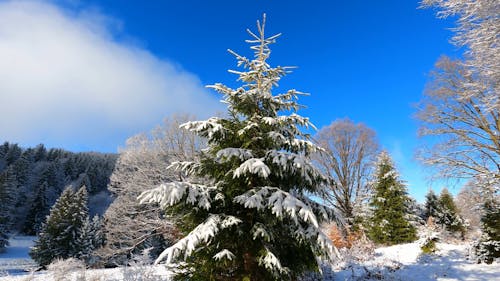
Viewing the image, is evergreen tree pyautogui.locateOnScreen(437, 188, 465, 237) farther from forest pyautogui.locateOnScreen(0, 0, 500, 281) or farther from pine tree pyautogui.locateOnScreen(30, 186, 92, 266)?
pine tree pyautogui.locateOnScreen(30, 186, 92, 266)

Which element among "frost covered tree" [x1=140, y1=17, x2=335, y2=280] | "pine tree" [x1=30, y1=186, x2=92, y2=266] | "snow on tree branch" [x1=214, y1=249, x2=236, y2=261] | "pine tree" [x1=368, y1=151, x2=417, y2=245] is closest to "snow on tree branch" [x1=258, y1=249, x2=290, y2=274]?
"frost covered tree" [x1=140, y1=17, x2=335, y2=280]

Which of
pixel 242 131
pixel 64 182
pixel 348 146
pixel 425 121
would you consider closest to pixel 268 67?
pixel 242 131

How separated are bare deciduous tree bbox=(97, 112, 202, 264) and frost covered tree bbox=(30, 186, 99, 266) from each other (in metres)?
17.7

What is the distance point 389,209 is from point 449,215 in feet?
62.7

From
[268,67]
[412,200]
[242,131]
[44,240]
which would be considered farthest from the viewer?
[44,240]

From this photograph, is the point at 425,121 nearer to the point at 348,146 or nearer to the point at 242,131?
the point at 348,146

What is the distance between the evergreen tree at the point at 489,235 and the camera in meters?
9.74

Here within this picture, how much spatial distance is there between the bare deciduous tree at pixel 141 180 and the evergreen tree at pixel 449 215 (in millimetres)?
30242

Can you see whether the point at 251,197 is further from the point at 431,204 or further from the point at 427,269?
the point at 431,204

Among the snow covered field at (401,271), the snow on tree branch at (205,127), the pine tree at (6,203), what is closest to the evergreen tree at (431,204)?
the snow covered field at (401,271)

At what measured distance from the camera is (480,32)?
4.69 meters

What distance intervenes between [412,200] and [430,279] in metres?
13.0

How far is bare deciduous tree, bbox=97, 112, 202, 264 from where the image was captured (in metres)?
16.1

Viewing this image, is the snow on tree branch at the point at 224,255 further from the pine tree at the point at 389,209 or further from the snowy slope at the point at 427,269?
the pine tree at the point at 389,209
